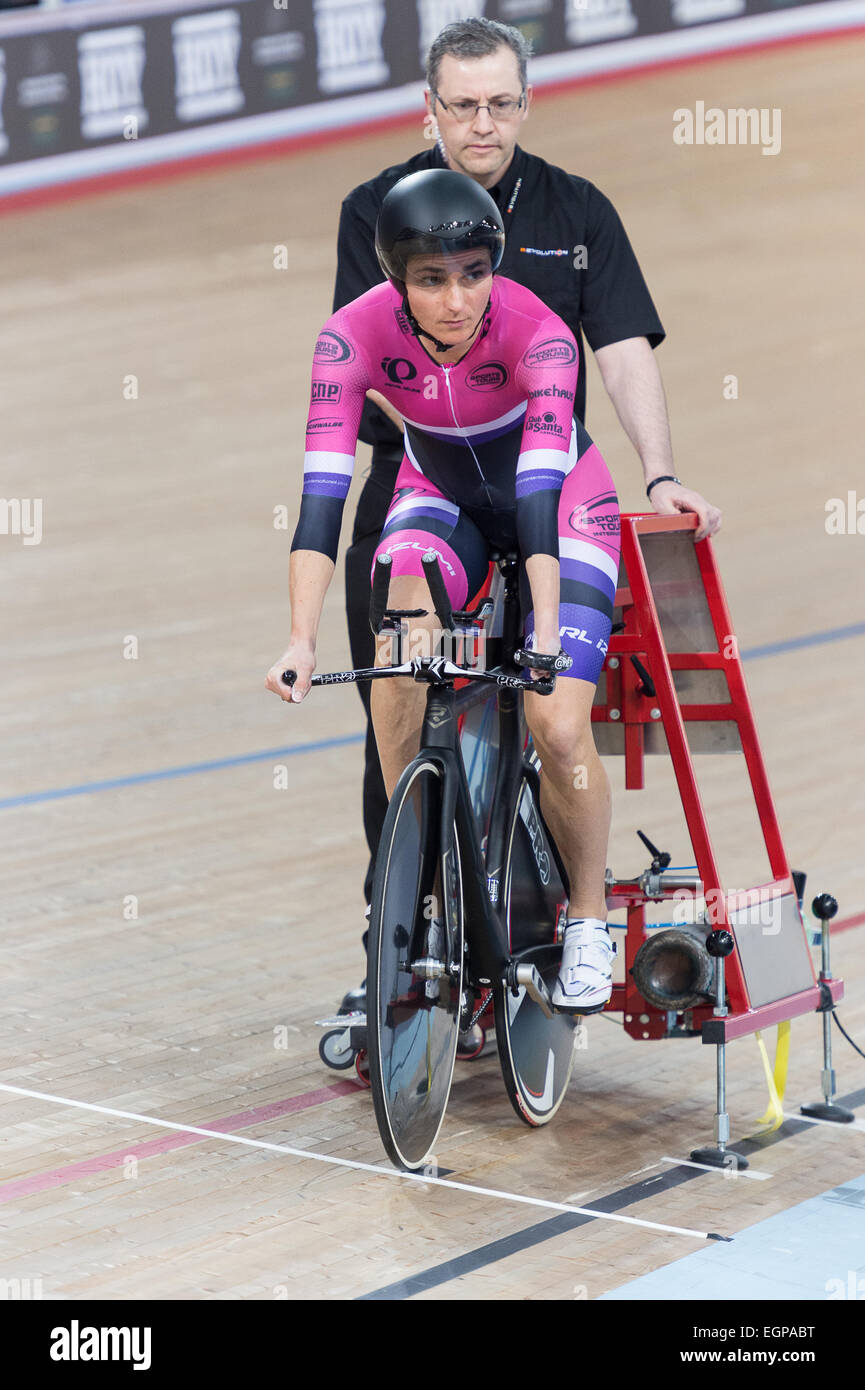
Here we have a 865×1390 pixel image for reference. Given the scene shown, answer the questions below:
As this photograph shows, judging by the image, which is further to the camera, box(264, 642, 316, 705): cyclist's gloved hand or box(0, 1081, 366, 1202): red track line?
box(0, 1081, 366, 1202): red track line

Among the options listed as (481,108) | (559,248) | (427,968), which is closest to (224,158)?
(559,248)

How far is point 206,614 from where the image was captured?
6527 millimetres

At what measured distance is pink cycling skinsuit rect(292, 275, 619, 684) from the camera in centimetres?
259

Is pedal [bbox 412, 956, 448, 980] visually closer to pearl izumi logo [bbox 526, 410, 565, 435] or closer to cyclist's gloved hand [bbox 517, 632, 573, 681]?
cyclist's gloved hand [bbox 517, 632, 573, 681]

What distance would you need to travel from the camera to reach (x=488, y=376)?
2.65 m

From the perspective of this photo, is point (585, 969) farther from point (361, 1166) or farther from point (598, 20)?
point (598, 20)

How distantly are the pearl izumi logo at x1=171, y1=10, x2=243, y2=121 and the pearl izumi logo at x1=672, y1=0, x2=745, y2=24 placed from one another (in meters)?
3.19

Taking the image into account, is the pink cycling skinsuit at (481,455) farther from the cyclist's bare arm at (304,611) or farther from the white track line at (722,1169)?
the white track line at (722,1169)

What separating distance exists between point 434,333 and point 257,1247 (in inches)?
49.4

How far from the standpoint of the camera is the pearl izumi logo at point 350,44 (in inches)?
401

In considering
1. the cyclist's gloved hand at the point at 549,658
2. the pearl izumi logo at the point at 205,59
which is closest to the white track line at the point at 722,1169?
the cyclist's gloved hand at the point at 549,658

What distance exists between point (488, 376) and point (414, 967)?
85cm

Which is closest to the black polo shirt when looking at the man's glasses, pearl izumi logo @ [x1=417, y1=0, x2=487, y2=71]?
the man's glasses
